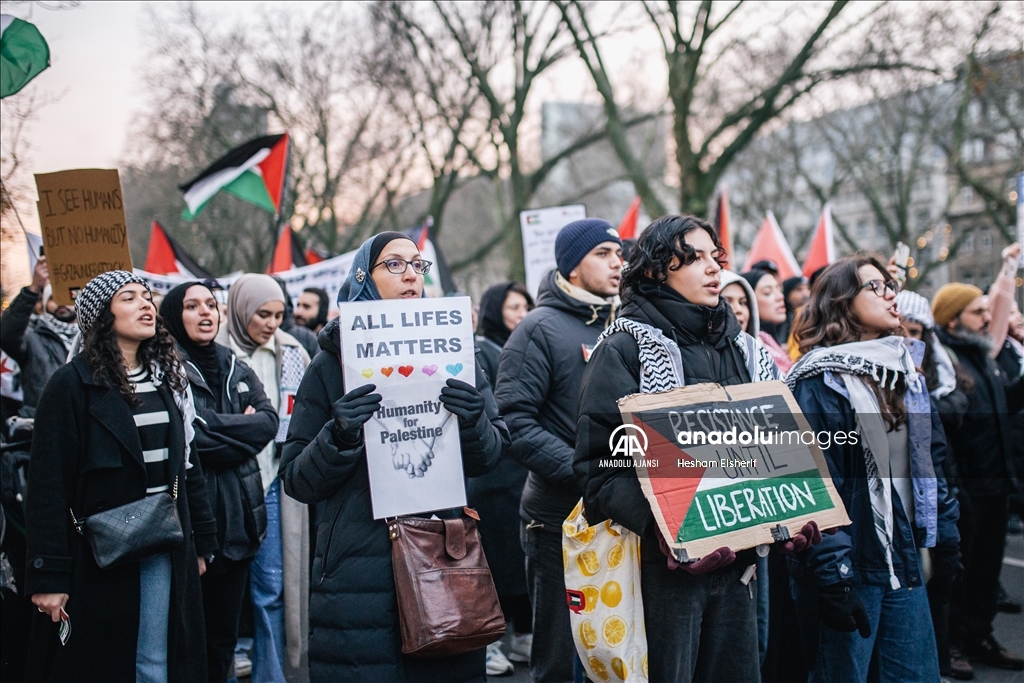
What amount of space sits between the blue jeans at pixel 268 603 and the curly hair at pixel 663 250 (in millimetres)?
2678

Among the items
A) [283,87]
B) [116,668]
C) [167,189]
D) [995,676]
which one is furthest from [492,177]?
[116,668]

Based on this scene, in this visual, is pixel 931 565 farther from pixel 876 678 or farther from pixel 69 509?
pixel 69 509

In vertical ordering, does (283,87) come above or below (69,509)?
above

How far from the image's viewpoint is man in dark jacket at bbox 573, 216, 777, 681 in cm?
287

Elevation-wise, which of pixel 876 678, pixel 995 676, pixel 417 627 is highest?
pixel 417 627

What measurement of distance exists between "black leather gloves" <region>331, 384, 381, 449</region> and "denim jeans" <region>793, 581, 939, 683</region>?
6.31ft

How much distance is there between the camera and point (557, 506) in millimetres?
3840

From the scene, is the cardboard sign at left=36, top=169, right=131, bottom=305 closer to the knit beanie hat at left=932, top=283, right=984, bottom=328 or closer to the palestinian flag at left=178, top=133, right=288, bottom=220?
the knit beanie hat at left=932, top=283, right=984, bottom=328

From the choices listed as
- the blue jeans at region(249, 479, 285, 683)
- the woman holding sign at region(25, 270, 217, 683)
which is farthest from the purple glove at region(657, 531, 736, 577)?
the blue jeans at region(249, 479, 285, 683)

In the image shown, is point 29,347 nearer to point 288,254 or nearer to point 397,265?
point 397,265

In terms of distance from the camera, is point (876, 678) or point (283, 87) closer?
point (876, 678)

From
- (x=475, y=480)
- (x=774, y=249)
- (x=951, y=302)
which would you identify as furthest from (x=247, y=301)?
(x=774, y=249)

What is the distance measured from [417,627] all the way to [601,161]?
120 feet

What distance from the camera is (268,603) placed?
488cm
